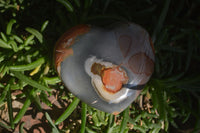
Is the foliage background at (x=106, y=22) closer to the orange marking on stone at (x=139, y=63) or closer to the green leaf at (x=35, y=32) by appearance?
the green leaf at (x=35, y=32)

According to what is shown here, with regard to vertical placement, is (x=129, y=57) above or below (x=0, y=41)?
below

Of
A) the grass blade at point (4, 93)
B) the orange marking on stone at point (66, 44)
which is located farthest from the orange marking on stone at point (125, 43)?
the grass blade at point (4, 93)

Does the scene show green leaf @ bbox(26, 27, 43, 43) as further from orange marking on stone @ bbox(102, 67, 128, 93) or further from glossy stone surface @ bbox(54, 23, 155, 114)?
orange marking on stone @ bbox(102, 67, 128, 93)

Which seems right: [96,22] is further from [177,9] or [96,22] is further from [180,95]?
[180,95]

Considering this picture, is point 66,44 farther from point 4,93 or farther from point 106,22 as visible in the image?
point 4,93

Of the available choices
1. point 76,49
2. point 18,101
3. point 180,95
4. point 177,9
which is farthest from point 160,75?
point 18,101

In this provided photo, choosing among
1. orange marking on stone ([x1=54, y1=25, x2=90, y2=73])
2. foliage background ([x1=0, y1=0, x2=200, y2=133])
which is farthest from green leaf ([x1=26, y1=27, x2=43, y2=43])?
orange marking on stone ([x1=54, y1=25, x2=90, y2=73])

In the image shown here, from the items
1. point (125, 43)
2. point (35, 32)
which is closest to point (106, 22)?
point (125, 43)
